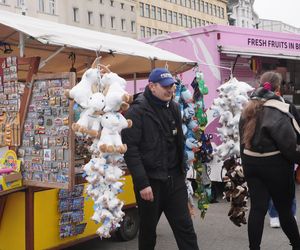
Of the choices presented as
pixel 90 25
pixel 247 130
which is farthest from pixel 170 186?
pixel 90 25

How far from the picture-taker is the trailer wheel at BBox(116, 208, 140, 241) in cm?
579

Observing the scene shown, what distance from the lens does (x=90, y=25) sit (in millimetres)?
58844

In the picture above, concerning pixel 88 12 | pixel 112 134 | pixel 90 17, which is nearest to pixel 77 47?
pixel 112 134

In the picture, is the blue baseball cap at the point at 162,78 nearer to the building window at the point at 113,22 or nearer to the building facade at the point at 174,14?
the building window at the point at 113,22

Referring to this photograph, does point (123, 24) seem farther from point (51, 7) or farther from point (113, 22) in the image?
point (51, 7)

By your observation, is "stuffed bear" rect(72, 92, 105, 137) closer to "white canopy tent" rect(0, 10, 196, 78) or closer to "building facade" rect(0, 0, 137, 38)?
"white canopy tent" rect(0, 10, 196, 78)

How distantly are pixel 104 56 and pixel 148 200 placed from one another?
2.88m

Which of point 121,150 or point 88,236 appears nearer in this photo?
point 121,150

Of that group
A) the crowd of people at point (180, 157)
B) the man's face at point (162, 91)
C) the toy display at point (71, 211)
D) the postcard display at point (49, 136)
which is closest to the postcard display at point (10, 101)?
the postcard display at point (49, 136)

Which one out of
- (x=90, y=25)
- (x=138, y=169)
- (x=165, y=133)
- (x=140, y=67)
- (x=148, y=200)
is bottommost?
(x=148, y=200)

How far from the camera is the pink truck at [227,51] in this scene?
820 centimetres

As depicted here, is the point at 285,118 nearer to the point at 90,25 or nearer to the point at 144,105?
the point at 144,105

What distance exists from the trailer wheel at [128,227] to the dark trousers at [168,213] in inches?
69.0

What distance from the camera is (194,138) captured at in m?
5.64
